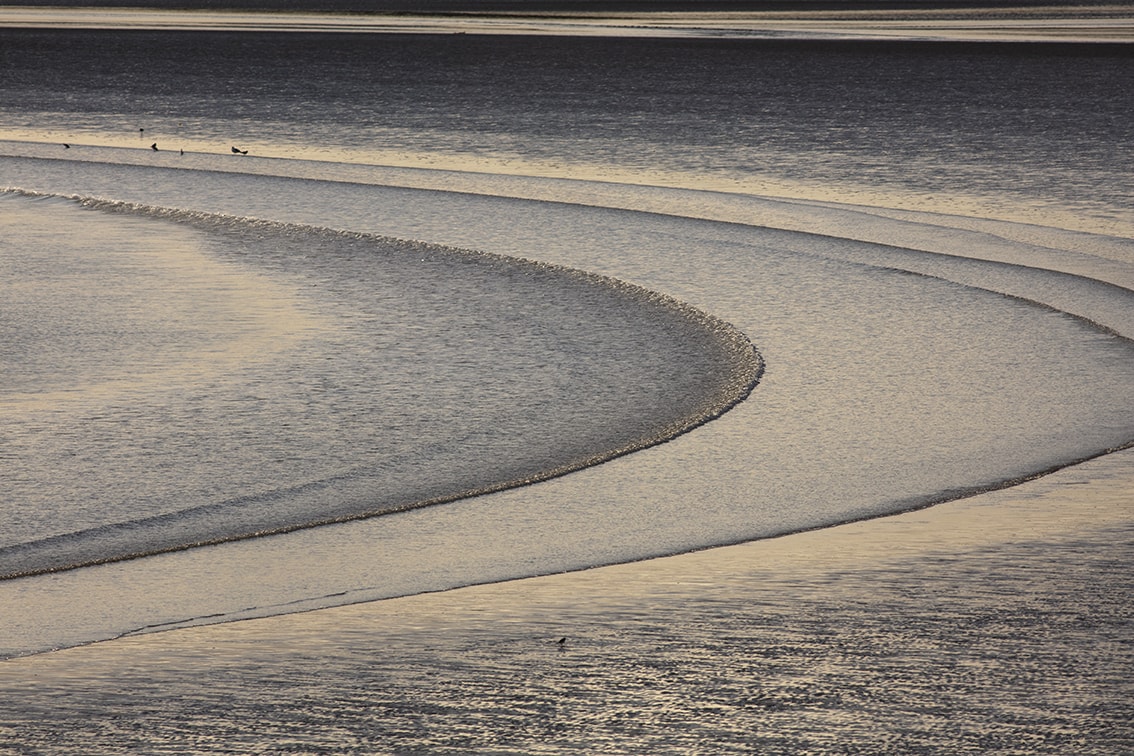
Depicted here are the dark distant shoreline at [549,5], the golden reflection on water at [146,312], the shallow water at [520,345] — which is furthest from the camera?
the dark distant shoreline at [549,5]

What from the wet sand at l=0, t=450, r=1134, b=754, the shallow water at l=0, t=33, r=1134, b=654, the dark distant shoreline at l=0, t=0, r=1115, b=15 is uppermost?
the dark distant shoreline at l=0, t=0, r=1115, b=15

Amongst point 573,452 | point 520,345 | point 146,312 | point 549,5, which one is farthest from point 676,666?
point 549,5

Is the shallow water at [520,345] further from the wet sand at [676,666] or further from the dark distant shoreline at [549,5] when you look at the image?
the dark distant shoreline at [549,5]

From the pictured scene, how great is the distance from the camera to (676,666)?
132 inches

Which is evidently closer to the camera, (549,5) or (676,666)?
(676,666)

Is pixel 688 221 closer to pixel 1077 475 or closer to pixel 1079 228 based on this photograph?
pixel 1079 228

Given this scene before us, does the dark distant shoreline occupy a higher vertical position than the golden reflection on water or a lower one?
higher

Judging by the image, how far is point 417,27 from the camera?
27203mm

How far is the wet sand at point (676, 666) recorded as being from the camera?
2998 mm

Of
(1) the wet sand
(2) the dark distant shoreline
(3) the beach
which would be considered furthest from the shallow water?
(2) the dark distant shoreline

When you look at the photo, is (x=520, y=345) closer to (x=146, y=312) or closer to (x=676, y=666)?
(x=146, y=312)

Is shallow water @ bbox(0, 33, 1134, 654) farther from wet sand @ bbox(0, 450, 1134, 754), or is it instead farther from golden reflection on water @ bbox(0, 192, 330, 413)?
wet sand @ bbox(0, 450, 1134, 754)

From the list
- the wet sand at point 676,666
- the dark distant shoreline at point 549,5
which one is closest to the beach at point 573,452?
the wet sand at point 676,666

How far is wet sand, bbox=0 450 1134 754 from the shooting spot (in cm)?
300
